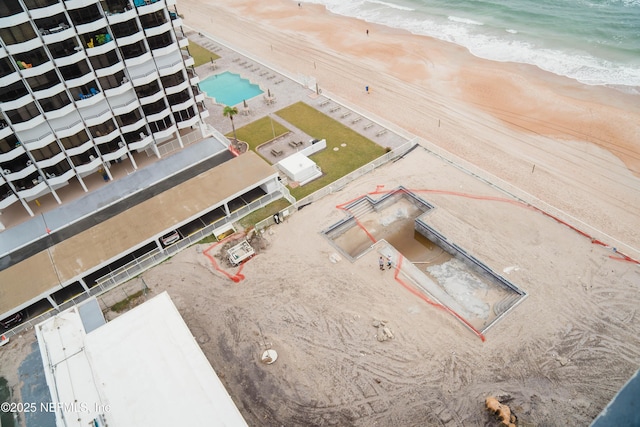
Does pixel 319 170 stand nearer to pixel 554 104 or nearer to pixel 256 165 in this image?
pixel 256 165

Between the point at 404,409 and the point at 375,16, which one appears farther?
the point at 375,16

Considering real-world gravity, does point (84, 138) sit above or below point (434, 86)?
above

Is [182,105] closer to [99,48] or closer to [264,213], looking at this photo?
[99,48]

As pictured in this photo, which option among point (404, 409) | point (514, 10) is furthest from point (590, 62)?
point (404, 409)

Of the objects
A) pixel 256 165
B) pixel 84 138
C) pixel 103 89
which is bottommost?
pixel 256 165

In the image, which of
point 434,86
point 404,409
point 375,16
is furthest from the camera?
point 375,16

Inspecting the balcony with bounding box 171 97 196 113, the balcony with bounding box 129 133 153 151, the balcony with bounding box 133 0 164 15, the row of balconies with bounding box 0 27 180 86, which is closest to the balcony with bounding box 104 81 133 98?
the row of balconies with bounding box 0 27 180 86

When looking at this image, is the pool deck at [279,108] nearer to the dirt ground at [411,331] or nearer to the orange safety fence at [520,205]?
the orange safety fence at [520,205]
